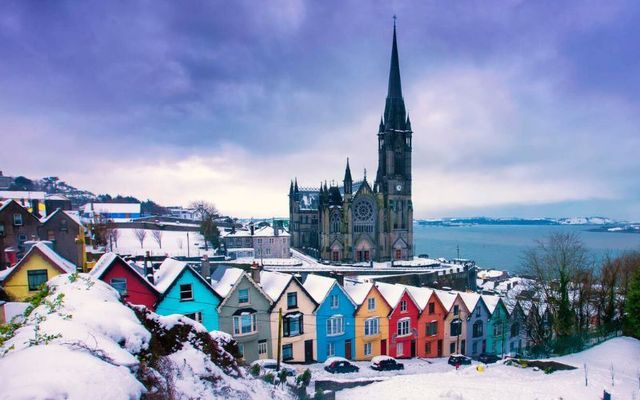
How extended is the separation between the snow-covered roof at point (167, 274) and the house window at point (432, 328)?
20.9 m

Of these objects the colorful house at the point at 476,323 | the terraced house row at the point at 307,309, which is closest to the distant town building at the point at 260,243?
the terraced house row at the point at 307,309

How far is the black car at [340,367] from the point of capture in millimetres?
23344

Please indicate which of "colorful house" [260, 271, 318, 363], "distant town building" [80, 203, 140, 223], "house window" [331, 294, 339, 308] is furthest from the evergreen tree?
"distant town building" [80, 203, 140, 223]

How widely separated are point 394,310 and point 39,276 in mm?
24394

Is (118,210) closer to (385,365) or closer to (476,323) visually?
(385,365)

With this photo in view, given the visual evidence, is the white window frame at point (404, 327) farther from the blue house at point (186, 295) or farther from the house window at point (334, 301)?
the blue house at point (186, 295)

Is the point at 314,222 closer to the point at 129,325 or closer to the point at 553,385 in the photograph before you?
the point at 553,385

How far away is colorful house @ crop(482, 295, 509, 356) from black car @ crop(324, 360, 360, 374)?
17715 mm

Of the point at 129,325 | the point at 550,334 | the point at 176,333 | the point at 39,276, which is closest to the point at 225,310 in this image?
the point at 39,276

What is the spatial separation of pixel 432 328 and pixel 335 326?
373 inches

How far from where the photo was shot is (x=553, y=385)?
16516mm

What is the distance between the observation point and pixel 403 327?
29.9 meters

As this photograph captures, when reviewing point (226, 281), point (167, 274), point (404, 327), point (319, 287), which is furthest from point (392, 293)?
point (167, 274)

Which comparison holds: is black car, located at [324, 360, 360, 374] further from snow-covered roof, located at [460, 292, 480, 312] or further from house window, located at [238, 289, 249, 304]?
snow-covered roof, located at [460, 292, 480, 312]
